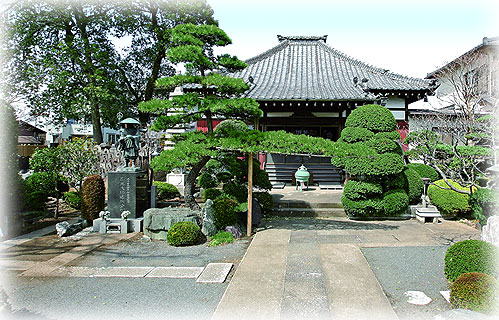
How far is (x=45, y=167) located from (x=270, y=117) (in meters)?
9.69

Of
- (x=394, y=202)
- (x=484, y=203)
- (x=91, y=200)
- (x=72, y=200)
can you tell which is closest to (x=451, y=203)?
(x=394, y=202)

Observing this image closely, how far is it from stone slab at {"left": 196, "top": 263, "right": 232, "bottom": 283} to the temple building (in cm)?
905

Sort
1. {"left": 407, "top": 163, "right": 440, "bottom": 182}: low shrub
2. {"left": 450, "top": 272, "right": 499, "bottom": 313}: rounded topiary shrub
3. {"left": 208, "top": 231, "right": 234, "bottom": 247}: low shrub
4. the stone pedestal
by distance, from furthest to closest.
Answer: {"left": 407, "top": 163, "right": 440, "bottom": 182}: low shrub
the stone pedestal
{"left": 208, "top": 231, "right": 234, "bottom": 247}: low shrub
{"left": 450, "top": 272, "right": 499, "bottom": 313}: rounded topiary shrub

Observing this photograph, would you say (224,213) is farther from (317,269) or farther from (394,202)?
(394,202)

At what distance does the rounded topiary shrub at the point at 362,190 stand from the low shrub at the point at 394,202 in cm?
30

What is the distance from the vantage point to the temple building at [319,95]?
45.8 feet

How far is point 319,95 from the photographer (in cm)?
1395

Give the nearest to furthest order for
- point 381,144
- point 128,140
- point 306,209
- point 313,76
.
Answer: point 381,144 → point 128,140 → point 306,209 → point 313,76

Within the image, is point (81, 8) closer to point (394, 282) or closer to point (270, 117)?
point (270, 117)

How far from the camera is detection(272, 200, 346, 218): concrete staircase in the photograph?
34.2ft

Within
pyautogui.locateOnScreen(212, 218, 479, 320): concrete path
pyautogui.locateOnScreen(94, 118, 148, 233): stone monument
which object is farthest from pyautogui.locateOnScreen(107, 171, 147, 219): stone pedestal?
pyautogui.locateOnScreen(212, 218, 479, 320): concrete path

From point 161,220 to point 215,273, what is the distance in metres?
2.99

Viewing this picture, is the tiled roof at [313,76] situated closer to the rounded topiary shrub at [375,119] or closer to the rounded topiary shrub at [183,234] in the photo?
the rounded topiary shrub at [375,119]

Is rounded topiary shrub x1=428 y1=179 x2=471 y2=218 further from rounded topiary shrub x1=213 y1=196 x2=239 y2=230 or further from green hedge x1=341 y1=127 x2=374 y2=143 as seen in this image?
rounded topiary shrub x1=213 y1=196 x2=239 y2=230
